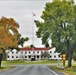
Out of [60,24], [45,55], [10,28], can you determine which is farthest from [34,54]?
[60,24]

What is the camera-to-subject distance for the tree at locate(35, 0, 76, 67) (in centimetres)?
5878

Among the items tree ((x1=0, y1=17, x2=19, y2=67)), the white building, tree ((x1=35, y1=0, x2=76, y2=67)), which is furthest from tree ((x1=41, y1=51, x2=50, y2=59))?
tree ((x1=35, y1=0, x2=76, y2=67))

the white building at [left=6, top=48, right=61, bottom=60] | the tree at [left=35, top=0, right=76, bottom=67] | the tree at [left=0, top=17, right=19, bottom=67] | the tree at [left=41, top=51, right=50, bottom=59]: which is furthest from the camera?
the white building at [left=6, top=48, right=61, bottom=60]

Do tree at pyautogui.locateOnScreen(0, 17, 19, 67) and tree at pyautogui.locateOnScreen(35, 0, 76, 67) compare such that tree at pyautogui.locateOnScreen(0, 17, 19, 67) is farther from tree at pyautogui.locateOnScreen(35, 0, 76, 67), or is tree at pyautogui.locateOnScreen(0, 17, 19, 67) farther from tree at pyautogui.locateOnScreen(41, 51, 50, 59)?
tree at pyautogui.locateOnScreen(41, 51, 50, 59)

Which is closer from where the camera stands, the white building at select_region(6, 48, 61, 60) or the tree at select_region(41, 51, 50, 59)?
the tree at select_region(41, 51, 50, 59)

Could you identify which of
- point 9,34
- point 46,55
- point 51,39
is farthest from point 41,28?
point 46,55

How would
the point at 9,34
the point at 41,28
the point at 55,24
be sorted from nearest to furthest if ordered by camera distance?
the point at 55,24 < the point at 41,28 < the point at 9,34

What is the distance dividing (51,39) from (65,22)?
423 cm

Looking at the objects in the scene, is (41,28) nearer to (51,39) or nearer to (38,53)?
(51,39)

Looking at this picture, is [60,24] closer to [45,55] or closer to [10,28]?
[10,28]

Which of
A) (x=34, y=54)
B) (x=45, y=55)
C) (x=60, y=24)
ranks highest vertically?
(x=34, y=54)

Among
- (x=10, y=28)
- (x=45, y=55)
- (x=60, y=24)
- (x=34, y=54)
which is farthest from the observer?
(x=34, y=54)

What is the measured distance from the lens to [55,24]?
58.6m

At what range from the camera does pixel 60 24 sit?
59.8 metres
